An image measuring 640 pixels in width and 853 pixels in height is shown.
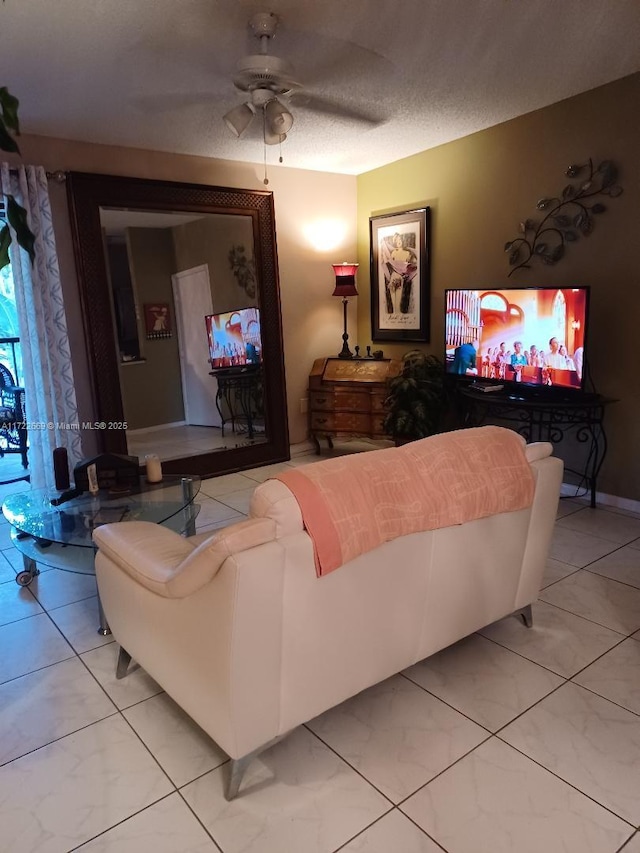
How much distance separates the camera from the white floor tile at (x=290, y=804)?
1390mm

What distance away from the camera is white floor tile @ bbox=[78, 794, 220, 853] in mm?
1381

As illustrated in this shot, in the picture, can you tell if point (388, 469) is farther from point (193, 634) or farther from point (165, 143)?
point (165, 143)

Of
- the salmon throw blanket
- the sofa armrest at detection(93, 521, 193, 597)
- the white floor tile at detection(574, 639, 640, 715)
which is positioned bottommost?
the white floor tile at detection(574, 639, 640, 715)

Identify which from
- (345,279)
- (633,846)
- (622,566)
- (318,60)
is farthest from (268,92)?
(633,846)

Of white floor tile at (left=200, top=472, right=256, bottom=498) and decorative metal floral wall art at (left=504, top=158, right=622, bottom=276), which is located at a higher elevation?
decorative metal floral wall art at (left=504, top=158, right=622, bottom=276)

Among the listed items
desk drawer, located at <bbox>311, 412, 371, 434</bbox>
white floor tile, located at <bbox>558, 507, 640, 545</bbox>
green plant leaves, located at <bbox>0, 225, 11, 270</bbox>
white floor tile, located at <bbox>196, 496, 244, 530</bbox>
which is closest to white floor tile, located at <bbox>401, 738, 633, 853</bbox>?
green plant leaves, located at <bbox>0, 225, 11, 270</bbox>

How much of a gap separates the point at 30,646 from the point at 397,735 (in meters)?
1.51

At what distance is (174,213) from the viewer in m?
4.05

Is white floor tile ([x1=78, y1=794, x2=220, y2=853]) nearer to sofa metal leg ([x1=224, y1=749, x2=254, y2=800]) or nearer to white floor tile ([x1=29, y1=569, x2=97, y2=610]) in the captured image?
sofa metal leg ([x1=224, y1=749, x2=254, y2=800])

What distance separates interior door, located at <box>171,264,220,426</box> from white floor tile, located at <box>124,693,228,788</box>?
2.68 metres

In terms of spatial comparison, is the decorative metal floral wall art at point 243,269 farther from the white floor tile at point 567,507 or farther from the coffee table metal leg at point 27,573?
the white floor tile at point 567,507

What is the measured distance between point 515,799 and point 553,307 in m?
2.68

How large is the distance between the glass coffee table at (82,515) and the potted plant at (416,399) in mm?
1877

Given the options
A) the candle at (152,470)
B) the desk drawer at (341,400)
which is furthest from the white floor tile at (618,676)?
the desk drawer at (341,400)
